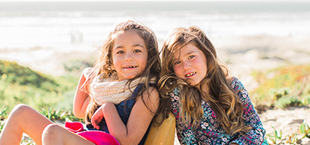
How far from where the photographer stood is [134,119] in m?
2.34

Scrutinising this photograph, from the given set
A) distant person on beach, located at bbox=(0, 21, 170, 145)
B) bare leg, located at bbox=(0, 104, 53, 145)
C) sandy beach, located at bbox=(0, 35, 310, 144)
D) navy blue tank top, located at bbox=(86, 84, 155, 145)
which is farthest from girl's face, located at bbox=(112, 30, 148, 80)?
sandy beach, located at bbox=(0, 35, 310, 144)

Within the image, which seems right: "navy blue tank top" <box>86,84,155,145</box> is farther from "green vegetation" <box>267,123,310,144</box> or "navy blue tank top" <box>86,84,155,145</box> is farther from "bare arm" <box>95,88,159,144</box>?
"green vegetation" <box>267,123,310,144</box>

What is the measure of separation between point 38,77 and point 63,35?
1437 cm

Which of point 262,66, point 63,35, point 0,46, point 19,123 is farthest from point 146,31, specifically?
point 63,35

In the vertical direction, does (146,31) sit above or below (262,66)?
above

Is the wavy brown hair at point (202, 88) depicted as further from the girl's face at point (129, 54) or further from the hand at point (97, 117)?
the hand at point (97, 117)

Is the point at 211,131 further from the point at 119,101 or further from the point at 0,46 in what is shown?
the point at 0,46

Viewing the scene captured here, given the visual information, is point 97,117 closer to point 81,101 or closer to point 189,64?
point 81,101

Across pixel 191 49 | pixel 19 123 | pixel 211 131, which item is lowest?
pixel 211 131

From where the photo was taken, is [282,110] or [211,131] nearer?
[211,131]

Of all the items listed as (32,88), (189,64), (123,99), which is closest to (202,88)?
(189,64)

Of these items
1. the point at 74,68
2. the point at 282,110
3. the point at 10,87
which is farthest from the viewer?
the point at 74,68

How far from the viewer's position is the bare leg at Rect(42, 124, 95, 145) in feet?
6.91

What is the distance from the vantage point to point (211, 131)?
266cm
